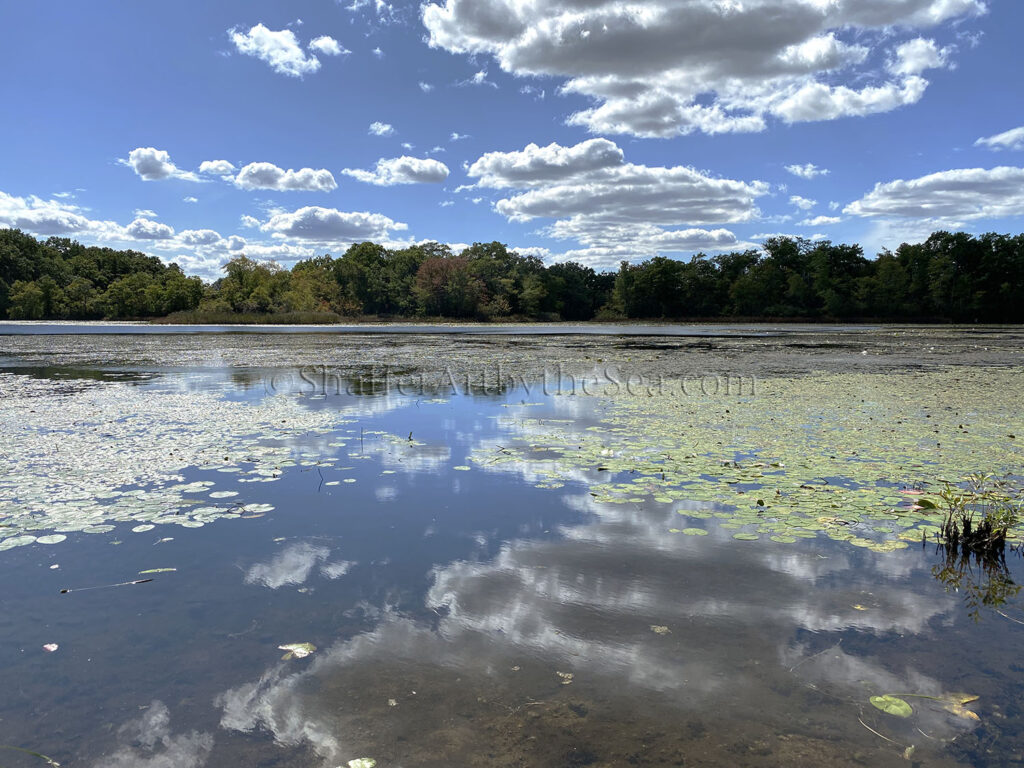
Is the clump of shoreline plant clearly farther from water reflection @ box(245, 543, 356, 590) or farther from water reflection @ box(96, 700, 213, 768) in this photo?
water reflection @ box(96, 700, 213, 768)

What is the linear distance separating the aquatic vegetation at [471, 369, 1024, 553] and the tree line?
79964 millimetres

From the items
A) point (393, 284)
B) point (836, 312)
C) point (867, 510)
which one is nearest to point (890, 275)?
point (836, 312)

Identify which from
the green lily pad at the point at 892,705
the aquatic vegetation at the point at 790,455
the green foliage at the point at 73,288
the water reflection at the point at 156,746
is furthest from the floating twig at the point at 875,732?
the green foliage at the point at 73,288

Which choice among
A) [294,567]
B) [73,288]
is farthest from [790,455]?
[73,288]

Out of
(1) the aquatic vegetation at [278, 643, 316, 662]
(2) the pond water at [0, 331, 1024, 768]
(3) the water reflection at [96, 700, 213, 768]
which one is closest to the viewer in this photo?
(3) the water reflection at [96, 700, 213, 768]

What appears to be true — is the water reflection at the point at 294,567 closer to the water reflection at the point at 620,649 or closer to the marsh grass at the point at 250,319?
the water reflection at the point at 620,649

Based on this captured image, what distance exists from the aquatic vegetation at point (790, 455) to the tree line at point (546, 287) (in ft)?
262

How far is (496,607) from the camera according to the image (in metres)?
3.76

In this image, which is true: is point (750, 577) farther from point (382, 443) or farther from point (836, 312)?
point (836, 312)

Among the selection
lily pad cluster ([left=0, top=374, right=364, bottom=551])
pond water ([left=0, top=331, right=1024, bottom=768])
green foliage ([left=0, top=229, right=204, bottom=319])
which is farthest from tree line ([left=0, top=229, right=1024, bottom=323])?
pond water ([left=0, top=331, right=1024, bottom=768])

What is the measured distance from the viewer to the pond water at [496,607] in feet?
8.59

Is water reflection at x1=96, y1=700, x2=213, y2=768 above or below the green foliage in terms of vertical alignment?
below

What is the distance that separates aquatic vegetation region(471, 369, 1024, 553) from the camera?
5.34 m

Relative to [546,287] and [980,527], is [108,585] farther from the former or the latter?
[546,287]
